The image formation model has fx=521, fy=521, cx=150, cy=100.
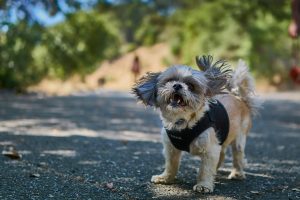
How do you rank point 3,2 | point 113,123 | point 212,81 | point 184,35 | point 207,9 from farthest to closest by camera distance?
point 184,35
point 207,9
point 3,2
point 113,123
point 212,81

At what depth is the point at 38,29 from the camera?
1922 cm

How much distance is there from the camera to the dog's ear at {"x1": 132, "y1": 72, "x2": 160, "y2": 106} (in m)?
5.26

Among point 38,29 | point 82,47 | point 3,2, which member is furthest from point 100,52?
point 3,2

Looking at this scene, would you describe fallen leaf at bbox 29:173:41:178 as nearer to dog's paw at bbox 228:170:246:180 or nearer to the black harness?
the black harness

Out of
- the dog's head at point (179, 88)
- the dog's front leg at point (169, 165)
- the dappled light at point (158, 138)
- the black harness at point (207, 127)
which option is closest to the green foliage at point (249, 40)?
the dappled light at point (158, 138)

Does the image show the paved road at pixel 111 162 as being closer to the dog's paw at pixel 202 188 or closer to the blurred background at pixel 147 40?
the dog's paw at pixel 202 188

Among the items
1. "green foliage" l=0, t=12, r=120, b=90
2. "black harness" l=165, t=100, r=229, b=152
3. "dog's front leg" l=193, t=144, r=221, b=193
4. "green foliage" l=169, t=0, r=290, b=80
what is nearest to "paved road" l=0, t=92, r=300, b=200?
"dog's front leg" l=193, t=144, r=221, b=193

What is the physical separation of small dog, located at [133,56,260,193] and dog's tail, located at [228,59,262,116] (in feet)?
1.92

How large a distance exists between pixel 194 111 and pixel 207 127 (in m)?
0.27

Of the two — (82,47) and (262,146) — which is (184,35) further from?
(262,146)

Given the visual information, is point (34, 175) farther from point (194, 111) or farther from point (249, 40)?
point (249, 40)

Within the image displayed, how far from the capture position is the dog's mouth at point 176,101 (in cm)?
507

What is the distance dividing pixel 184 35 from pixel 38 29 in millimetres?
25483

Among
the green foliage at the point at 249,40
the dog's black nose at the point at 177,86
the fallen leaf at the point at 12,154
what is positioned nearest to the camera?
the dog's black nose at the point at 177,86
